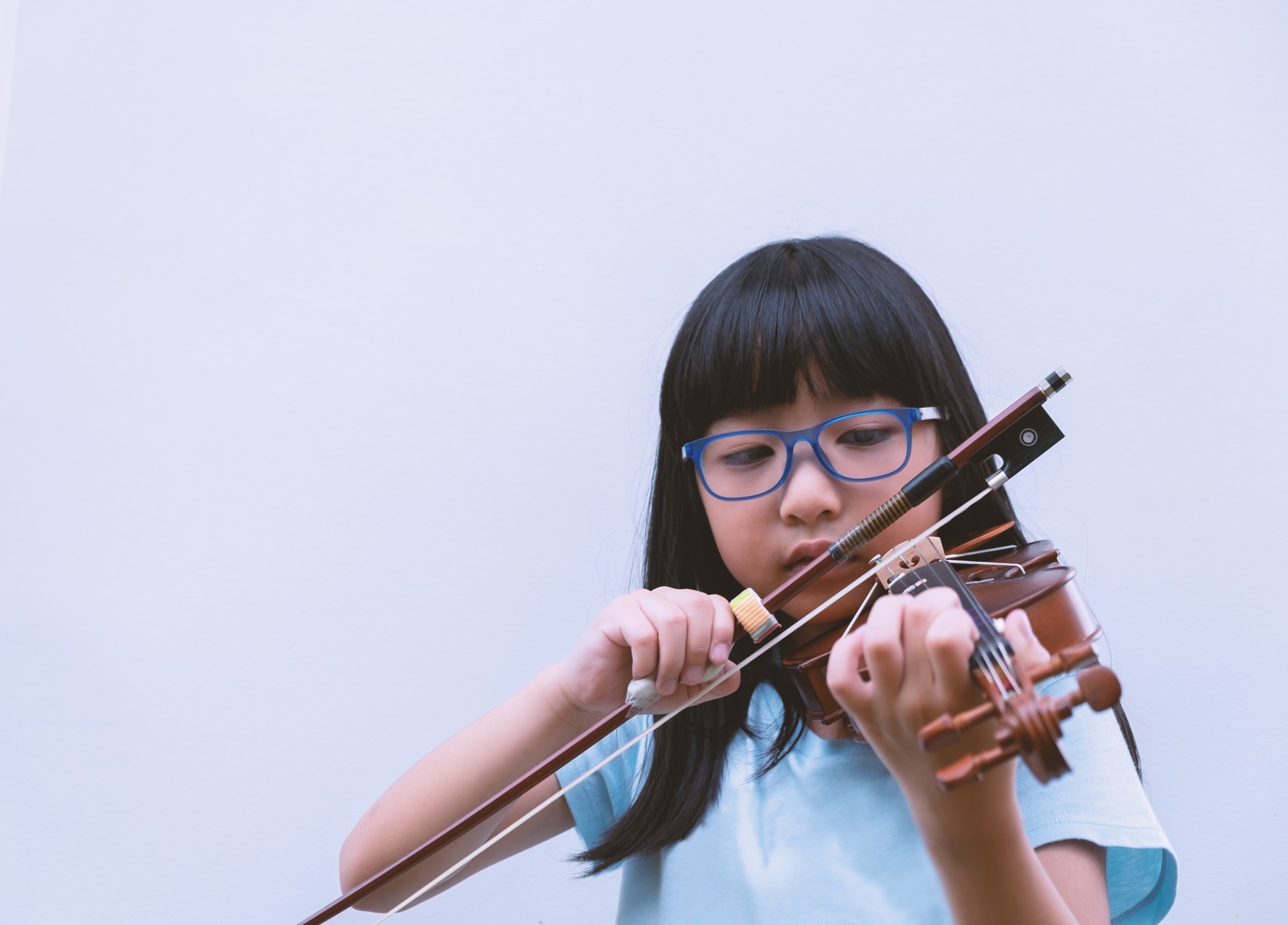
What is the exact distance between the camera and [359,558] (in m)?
1.00

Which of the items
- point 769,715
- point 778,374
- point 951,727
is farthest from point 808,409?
point 951,727

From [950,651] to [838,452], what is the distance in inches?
12.3

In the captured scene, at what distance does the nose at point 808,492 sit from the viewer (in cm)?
66

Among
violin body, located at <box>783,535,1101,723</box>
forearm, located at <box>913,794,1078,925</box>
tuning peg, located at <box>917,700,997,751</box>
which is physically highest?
tuning peg, located at <box>917,700,997,751</box>

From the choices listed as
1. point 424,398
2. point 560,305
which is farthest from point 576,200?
point 424,398

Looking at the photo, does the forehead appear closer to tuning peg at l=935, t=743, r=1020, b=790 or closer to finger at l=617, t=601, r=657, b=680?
finger at l=617, t=601, r=657, b=680

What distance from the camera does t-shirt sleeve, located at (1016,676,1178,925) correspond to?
59cm

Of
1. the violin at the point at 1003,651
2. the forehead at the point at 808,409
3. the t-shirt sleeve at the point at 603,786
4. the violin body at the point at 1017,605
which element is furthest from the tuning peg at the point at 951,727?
the t-shirt sleeve at the point at 603,786

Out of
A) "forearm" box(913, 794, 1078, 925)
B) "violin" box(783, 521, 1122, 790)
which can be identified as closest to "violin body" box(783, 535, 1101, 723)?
"violin" box(783, 521, 1122, 790)

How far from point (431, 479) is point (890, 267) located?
49cm

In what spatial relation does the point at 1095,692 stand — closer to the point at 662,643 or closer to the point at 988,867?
the point at 988,867

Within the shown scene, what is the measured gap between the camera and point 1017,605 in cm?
54

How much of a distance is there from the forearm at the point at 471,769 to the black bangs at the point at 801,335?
23 cm

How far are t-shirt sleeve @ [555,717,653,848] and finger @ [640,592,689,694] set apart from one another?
0.71 feet
